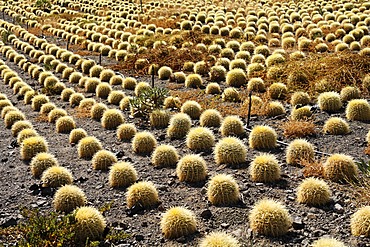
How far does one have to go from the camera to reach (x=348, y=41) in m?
16.5

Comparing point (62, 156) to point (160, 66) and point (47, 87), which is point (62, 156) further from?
point (160, 66)

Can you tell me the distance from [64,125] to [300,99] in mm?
5623

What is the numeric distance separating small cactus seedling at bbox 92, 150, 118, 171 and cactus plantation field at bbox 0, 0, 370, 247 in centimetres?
2

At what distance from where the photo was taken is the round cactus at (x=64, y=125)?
10.2 m

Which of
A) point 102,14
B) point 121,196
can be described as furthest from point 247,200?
point 102,14

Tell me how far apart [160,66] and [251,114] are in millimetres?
5703

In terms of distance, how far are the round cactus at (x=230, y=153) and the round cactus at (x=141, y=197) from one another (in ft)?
5.36

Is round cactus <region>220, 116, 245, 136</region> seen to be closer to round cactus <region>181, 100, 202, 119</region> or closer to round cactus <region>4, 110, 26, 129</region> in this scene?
round cactus <region>181, 100, 202, 119</region>

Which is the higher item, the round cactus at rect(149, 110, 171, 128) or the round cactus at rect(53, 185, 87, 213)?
the round cactus at rect(149, 110, 171, 128)

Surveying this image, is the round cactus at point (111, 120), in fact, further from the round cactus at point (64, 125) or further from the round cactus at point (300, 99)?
the round cactus at point (300, 99)

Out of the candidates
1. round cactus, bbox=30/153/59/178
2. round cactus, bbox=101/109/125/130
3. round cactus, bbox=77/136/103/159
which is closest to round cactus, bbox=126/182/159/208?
round cactus, bbox=30/153/59/178

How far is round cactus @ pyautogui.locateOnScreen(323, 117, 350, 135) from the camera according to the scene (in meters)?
8.70

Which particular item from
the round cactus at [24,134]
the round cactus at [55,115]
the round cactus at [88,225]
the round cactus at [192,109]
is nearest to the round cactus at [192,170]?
the round cactus at [88,225]

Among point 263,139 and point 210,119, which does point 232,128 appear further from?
point 263,139
